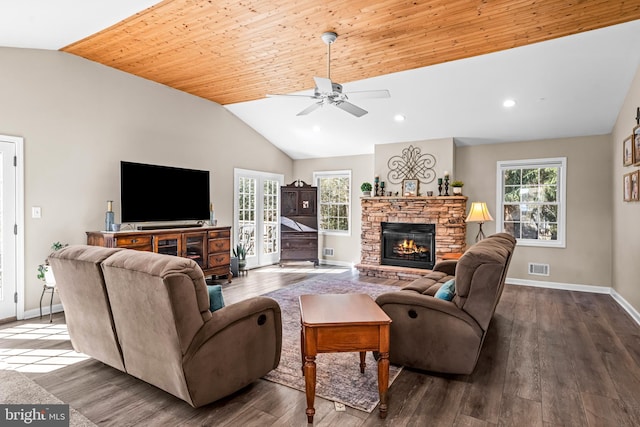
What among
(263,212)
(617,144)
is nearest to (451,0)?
(617,144)

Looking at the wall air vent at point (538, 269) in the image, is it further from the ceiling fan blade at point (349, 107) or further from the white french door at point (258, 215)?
the white french door at point (258, 215)

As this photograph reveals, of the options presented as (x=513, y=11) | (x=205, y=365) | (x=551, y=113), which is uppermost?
(x=513, y=11)

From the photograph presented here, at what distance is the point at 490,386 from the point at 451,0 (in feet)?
10.3

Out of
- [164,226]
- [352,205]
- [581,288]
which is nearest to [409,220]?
[352,205]

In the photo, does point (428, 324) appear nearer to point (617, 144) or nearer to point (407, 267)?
point (407, 267)

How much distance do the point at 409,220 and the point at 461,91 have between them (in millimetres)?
2514

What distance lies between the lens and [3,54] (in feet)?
12.8

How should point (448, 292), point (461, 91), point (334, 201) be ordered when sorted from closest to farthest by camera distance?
point (448, 292) < point (461, 91) < point (334, 201)

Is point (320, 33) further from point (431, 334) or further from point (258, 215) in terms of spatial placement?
point (258, 215)

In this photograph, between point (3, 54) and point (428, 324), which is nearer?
point (428, 324)

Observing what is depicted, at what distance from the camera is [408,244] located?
22.4 ft

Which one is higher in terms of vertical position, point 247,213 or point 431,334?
point 247,213

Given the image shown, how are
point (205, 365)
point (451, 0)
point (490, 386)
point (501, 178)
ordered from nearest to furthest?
point (205, 365), point (490, 386), point (451, 0), point (501, 178)

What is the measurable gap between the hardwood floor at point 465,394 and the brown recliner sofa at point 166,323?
0.14 metres
